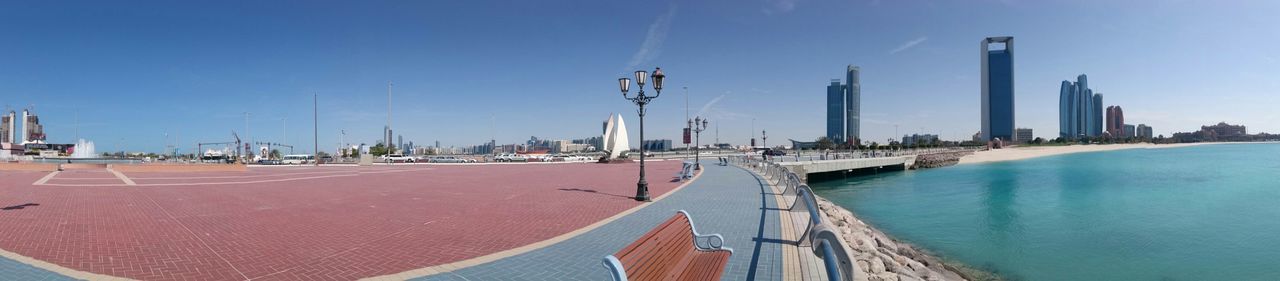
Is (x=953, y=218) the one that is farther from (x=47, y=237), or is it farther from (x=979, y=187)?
(x=47, y=237)

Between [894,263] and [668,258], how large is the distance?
14.5ft

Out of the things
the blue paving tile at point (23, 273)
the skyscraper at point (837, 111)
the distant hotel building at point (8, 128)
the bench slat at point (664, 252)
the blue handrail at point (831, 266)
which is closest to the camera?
the blue handrail at point (831, 266)

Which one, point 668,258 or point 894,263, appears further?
point 894,263

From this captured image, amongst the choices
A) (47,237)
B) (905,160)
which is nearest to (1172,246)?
(47,237)

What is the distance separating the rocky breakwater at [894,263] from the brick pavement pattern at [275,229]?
13.4 ft

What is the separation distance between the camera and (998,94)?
15462 centimetres

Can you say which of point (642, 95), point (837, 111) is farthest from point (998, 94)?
point (642, 95)

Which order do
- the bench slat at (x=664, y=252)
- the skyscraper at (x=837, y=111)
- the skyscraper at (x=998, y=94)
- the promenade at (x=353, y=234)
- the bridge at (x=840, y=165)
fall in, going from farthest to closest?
the skyscraper at (x=837, y=111)
the skyscraper at (x=998, y=94)
the bridge at (x=840, y=165)
the promenade at (x=353, y=234)
the bench slat at (x=664, y=252)

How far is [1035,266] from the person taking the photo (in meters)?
9.05

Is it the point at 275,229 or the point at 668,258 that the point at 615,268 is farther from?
the point at 275,229

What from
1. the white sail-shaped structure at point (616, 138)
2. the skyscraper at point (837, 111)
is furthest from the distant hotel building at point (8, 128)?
the skyscraper at point (837, 111)

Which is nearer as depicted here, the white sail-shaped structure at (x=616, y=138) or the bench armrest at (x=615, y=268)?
the bench armrest at (x=615, y=268)

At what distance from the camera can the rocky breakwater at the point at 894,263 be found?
5910 mm

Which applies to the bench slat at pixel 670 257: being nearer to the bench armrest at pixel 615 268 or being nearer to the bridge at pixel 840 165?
the bench armrest at pixel 615 268
